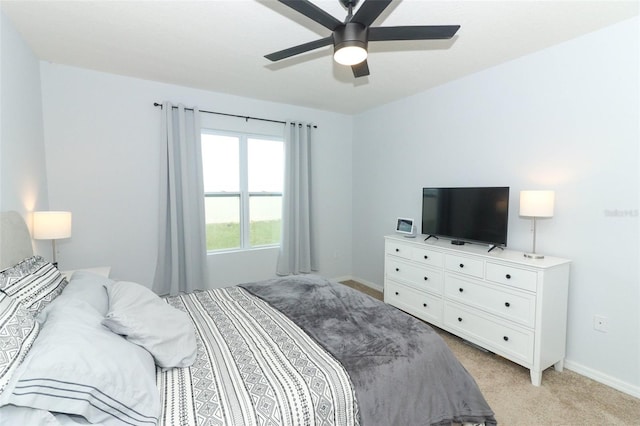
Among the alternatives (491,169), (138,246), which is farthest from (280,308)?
(491,169)

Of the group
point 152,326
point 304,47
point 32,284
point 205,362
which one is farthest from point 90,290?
point 304,47

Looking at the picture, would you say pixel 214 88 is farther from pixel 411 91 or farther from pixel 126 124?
pixel 411 91

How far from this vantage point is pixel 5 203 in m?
2.01

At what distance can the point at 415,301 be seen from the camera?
131 inches

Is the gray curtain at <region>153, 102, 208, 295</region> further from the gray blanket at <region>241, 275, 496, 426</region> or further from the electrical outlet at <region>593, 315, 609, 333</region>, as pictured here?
the electrical outlet at <region>593, 315, 609, 333</region>

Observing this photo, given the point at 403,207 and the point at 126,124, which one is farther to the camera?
the point at 403,207

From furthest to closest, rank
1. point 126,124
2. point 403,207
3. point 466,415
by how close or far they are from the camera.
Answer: point 403,207 < point 126,124 < point 466,415

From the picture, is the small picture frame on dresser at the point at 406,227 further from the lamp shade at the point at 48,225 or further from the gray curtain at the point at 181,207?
the lamp shade at the point at 48,225

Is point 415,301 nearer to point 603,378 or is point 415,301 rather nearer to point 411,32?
point 603,378

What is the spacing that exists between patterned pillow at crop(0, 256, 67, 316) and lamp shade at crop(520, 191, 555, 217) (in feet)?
10.4

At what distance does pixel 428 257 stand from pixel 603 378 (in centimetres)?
153

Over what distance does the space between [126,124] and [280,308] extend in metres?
2.65

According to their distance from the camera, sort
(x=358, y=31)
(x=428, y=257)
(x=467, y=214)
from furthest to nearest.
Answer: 1. (x=428, y=257)
2. (x=467, y=214)
3. (x=358, y=31)

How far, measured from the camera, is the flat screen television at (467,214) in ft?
8.99
